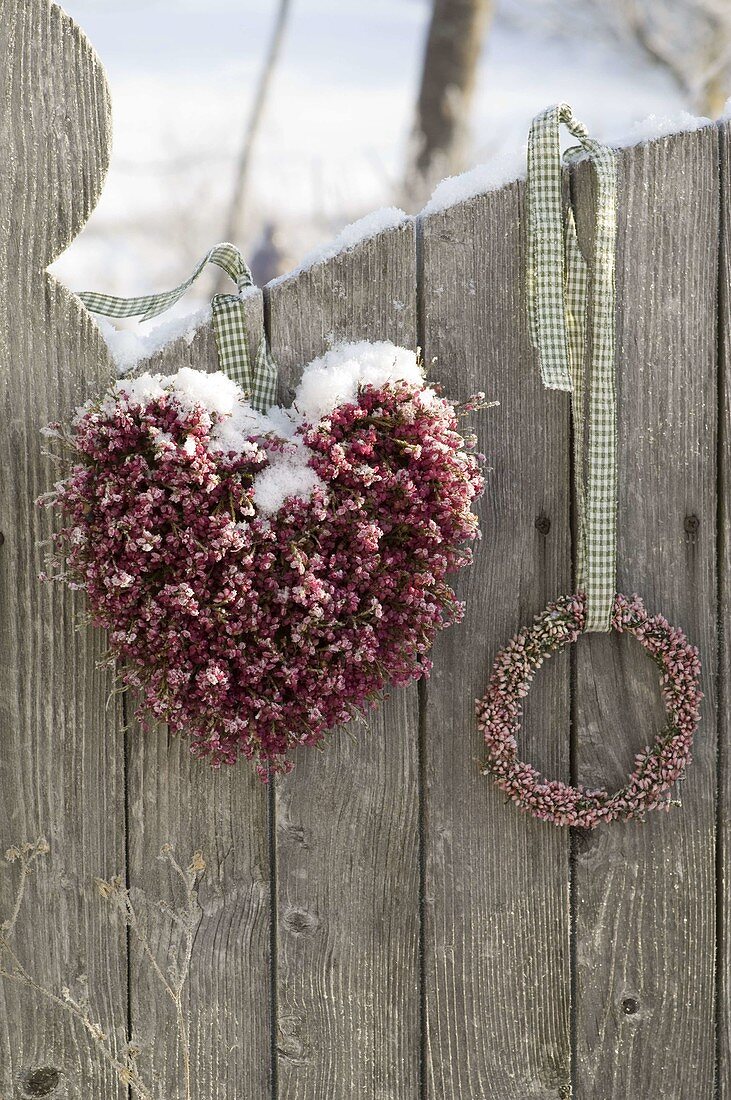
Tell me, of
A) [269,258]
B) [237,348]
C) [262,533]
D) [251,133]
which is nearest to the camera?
[262,533]

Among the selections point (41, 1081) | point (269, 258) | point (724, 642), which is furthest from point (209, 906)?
point (269, 258)

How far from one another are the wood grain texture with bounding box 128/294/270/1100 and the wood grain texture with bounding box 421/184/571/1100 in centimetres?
28

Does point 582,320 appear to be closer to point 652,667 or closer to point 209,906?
point 652,667

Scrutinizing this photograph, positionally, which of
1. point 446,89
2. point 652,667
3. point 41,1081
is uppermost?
point 446,89

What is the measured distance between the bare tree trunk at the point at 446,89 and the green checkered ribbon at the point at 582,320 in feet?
13.6

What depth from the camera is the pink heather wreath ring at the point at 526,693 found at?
5.05ft

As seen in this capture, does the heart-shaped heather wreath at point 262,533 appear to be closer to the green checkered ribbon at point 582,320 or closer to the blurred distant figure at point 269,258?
the green checkered ribbon at point 582,320

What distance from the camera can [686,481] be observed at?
62.6 inches

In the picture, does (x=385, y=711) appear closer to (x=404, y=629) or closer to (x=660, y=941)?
(x=404, y=629)

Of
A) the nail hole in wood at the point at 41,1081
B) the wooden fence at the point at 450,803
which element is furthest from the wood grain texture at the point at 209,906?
the nail hole in wood at the point at 41,1081

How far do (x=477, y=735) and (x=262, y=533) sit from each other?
0.51 metres

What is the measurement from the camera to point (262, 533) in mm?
1340

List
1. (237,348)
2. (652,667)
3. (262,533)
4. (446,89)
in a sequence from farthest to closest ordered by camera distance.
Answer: (446,89)
(652,667)
(237,348)
(262,533)

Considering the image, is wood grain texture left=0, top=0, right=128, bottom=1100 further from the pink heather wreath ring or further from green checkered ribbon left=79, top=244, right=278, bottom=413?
the pink heather wreath ring
